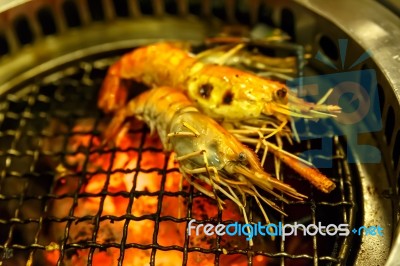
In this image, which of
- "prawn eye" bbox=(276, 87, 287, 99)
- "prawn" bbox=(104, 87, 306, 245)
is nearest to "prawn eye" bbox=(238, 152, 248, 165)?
"prawn" bbox=(104, 87, 306, 245)

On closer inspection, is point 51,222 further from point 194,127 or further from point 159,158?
point 194,127

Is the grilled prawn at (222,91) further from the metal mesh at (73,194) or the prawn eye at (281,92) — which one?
the metal mesh at (73,194)

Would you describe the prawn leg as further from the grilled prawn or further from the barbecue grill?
the grilled prawn

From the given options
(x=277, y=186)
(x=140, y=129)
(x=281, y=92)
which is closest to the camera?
(x=277, y=186)

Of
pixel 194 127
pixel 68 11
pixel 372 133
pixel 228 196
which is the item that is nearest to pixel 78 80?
pixel 68 11

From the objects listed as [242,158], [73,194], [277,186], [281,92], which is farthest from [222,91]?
[73,194]

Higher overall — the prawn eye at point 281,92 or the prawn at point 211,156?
the prawn eye at point 281,92

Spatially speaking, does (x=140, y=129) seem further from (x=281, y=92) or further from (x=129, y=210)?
(x=281, y=92)

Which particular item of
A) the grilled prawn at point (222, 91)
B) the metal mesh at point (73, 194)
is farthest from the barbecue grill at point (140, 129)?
the grilled prawn at point (222, 91)
